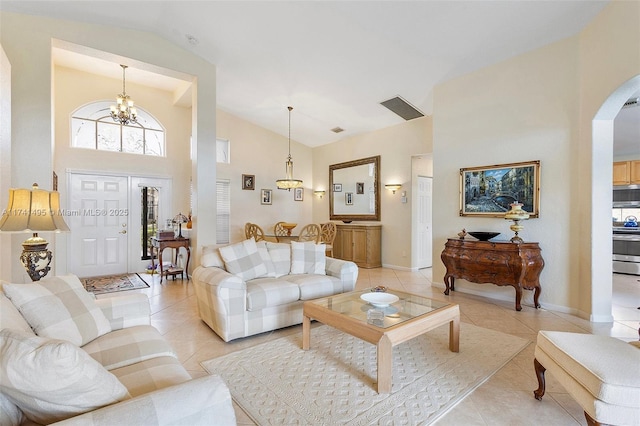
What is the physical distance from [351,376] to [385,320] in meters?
0.46

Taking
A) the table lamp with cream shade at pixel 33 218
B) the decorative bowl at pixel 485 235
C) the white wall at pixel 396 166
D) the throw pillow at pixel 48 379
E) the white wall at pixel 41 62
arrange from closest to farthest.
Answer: the throw pillow at pixel 48 379
the table lamp with cream shade at pixel 33 218
the white wall at pixel 41 62
the decorative bowl at pixel 485 235
the white wall at pixel 396 166

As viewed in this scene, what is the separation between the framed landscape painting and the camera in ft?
12.6

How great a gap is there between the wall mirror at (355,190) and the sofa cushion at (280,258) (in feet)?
11.6

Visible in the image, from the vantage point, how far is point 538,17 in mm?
3227

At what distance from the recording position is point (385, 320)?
7.25ft

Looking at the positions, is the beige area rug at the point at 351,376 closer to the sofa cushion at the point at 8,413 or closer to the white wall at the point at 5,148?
the sofa cushion at the point at 8,413

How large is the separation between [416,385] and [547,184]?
3.05 m

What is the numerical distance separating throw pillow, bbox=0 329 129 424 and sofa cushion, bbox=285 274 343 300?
222 cm

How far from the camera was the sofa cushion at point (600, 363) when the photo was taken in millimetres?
1419

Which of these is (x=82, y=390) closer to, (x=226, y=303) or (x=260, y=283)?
(x=226, y=303)

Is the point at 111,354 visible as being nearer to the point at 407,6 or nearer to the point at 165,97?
the point at 407,6

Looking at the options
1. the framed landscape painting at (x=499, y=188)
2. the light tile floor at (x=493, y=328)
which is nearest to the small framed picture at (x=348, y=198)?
the light tile floor at (x=493, y=328)

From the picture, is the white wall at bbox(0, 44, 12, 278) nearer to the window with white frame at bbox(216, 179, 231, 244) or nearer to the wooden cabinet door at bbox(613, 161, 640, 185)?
the window with white frame at bbox(216, 179, 231, 244)

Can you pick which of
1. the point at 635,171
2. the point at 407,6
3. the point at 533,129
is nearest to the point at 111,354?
the point at 407,6
